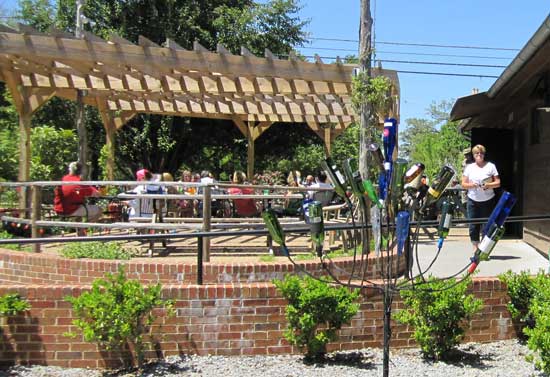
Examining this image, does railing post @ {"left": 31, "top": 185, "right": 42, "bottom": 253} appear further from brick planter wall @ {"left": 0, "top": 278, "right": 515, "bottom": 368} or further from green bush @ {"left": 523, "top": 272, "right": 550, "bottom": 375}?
green bush @ {"left": 523, "top": 272, "right": 550, "bottom": 375}

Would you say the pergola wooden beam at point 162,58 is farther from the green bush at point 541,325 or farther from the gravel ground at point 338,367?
the gravel ground at point 338,367

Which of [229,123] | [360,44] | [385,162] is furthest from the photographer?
[229,123]

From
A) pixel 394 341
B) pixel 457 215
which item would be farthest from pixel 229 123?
pixel 394 341

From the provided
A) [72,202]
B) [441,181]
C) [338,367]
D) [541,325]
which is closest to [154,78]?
[72,202]

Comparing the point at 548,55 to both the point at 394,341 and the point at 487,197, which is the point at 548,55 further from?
the point at 394,341

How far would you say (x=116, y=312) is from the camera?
14.3ft

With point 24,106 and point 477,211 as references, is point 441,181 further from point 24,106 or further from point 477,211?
point 24,106

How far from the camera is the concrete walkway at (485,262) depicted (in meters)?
6.31

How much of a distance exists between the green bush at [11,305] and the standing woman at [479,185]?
502cm

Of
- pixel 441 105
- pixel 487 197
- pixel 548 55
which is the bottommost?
pixel 487 197

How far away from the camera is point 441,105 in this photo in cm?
7419

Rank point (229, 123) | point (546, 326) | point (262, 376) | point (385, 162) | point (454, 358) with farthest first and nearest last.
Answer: point (229, 123), point (454, 358), point (262, 376), point (546, 326), point (385, 162)

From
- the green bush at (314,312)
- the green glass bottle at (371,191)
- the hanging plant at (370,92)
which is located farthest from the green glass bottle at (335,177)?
the hanging plant at (370,92)

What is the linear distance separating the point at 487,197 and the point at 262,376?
394 cm
